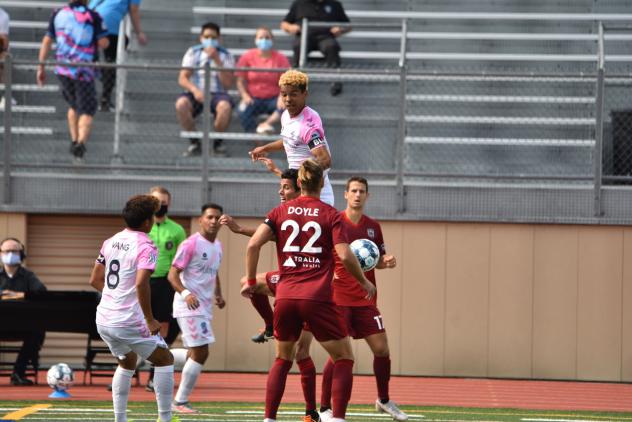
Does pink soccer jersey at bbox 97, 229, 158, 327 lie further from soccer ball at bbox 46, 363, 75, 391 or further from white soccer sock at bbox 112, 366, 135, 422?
soccer ball at bbox 46, 363, 75, 391

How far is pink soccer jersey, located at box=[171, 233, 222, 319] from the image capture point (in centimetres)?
1348

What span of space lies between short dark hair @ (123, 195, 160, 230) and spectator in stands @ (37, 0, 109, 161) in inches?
281

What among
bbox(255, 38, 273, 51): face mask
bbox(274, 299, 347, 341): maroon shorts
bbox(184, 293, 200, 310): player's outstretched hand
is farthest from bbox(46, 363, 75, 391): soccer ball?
bbox(255, 38, 273, 51): face mask

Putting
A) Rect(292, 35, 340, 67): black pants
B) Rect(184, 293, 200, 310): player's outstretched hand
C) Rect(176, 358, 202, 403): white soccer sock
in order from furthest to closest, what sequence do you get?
Rect(292, 35, 340, 67): black pants < Rect(184, 293, 200, 310): player's outstretched hand < Rect(176, 358, 202, 403): white soccer sock

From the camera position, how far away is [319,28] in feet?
62.9

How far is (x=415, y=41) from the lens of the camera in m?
21.0

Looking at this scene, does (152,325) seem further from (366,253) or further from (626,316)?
(626,316)

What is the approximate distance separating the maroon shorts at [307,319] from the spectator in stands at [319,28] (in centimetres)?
914

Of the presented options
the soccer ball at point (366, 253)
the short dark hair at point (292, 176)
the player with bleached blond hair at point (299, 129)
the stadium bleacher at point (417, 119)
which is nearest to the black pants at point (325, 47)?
the stadium bleacher at point (417, 119)

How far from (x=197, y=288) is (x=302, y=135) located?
351cm

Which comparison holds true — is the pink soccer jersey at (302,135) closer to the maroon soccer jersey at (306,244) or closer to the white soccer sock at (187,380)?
the maroon soccer jersey at (306,244)

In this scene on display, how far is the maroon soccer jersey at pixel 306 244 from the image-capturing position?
31.1 ft

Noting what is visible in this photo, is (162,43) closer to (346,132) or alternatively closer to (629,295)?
(346,132)

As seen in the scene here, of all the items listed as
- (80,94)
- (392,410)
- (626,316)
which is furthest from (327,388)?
(80,94)
